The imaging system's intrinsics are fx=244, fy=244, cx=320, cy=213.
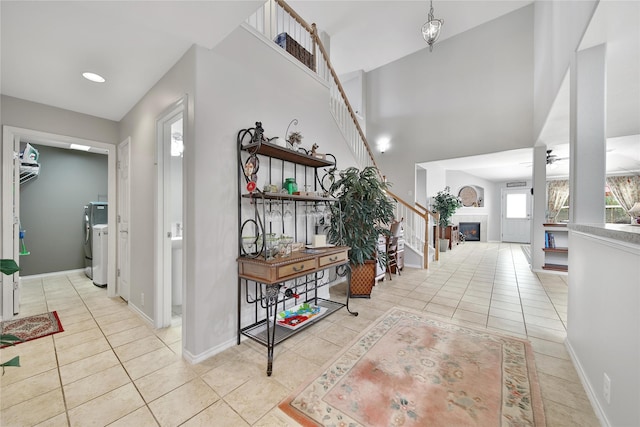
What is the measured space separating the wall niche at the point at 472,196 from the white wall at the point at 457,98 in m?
4.50

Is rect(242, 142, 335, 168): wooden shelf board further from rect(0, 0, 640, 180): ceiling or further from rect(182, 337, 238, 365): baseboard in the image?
rect(182, 337, 238, 365): baseboard

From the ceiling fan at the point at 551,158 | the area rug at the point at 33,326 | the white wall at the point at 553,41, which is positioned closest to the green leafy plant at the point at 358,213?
the white wall at the point at 553,41

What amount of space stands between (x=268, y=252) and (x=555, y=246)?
581 cm

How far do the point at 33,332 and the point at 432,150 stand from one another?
7.13 metres

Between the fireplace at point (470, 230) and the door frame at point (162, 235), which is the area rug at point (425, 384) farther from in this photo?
the fireplace at point (470, 230)

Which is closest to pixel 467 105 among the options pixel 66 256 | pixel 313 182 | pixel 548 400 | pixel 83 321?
pixel 313 182

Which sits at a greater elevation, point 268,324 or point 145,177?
point 145,177

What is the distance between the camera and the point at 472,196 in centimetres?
938

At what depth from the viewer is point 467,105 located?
18.0 feet

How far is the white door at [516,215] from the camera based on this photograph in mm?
8812

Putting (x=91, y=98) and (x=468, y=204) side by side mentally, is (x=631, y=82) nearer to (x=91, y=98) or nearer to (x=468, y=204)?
(x=91, y=98)

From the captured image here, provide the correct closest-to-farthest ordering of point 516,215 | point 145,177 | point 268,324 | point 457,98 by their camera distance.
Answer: point 268,324 → point 145,177 → point 457,98 → point 516,215

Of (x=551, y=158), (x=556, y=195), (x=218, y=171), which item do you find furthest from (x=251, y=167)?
(x=556, y=195)

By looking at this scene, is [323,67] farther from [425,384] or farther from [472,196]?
[472,196]
